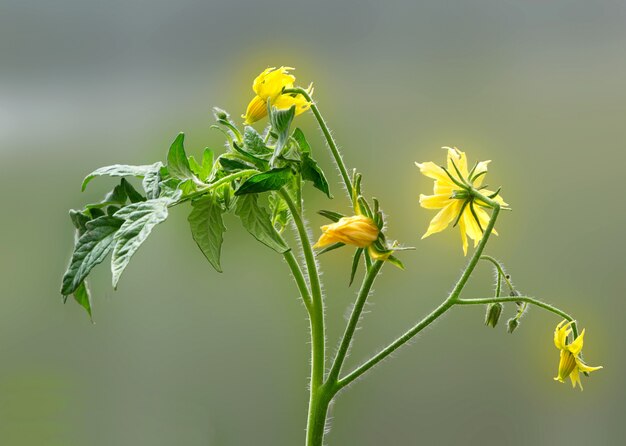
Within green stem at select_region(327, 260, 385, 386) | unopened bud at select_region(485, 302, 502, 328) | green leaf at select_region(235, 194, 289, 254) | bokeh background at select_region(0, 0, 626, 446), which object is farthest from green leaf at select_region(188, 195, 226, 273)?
bokeh background at select_region(0, 0, 626, 446)

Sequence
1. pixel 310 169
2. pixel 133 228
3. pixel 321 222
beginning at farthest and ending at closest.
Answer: pixel 321 222 < pixel 310 169 < pixel 133 228

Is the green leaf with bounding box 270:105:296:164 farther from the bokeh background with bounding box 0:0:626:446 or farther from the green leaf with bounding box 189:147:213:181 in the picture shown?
the bokeh background with bounding box 0:0:626:446

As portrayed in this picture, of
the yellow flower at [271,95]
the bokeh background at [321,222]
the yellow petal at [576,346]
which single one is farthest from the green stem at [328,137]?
the bokeh background at [321,222]

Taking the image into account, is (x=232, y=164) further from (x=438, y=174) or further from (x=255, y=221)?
(x=438, y=174)

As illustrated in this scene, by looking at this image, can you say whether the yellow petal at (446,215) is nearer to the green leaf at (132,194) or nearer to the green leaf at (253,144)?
the green leaf at (253,144)

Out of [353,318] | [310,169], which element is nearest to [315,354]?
[353,318]

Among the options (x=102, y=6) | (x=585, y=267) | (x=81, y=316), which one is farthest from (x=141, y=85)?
(x=585, y=267)

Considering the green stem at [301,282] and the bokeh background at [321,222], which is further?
the bokeh background at [321,222]
